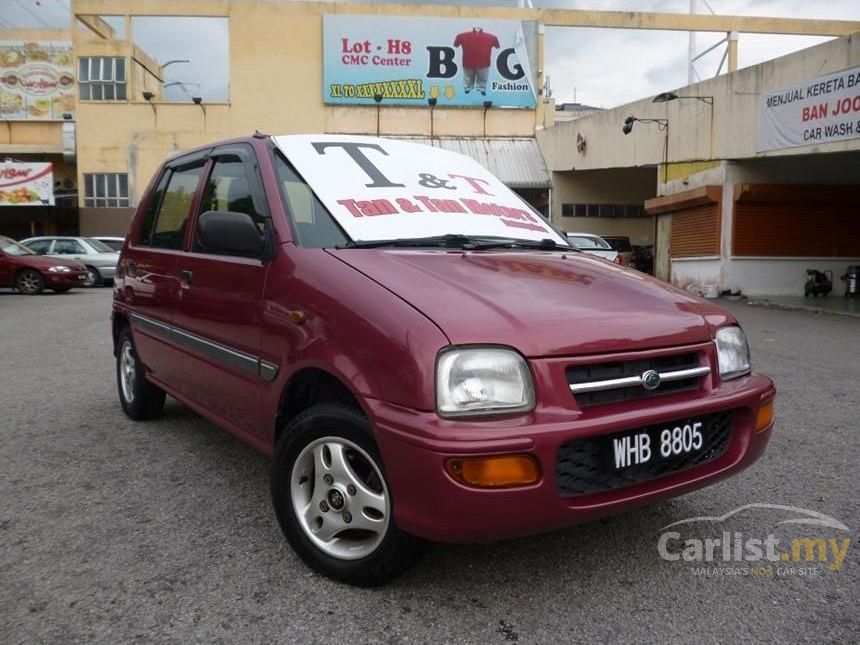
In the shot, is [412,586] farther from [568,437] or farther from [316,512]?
[568,437]

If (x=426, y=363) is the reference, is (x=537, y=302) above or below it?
above

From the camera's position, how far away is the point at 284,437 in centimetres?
248

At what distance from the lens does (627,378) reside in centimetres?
220

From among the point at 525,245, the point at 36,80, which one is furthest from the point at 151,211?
Answer: the point at 36,80

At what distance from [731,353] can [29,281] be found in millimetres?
16776

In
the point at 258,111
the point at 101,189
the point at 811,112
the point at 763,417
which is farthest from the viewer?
the point at 101,189

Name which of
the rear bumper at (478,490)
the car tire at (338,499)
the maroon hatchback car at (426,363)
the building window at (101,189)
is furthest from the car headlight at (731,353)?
the building window at (101,189)

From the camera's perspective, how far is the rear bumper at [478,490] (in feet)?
6.44

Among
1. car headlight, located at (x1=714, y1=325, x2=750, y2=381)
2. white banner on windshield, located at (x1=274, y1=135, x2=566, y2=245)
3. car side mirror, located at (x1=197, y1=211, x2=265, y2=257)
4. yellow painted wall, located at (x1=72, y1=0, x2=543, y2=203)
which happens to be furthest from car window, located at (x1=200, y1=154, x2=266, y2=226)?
yellow painted wall, located at (x1=72, y1=0, x2=543, y2=203)

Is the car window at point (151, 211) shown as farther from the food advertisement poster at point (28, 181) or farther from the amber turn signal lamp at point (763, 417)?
the food advertisement poster at point (28, 181)

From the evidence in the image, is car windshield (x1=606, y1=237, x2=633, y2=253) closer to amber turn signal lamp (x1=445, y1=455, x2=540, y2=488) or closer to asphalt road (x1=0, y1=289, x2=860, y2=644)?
asphalt road (x1=0, y1=289, x2=860, y2=644)

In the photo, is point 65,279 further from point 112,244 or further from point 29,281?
point 112,244

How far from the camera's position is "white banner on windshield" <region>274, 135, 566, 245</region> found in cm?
293

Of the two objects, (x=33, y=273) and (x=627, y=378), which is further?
(x=33, y=273)
